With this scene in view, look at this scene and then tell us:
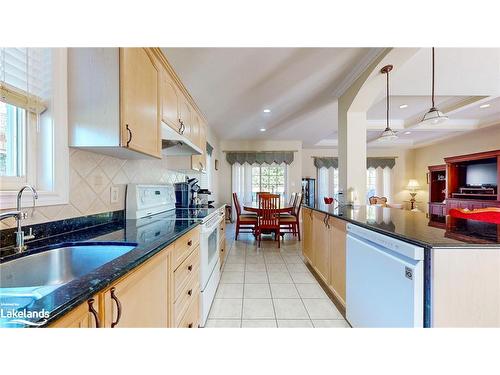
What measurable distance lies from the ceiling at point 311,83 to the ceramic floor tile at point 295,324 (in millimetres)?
2365

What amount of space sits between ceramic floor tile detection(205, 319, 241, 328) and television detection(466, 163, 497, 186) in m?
5.97

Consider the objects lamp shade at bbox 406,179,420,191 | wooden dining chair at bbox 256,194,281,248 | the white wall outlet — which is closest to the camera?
the white wall outlet

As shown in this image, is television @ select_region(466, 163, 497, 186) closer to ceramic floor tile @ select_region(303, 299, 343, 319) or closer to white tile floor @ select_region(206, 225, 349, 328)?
white tile floor @ select_region(206, 225, 349, 328)

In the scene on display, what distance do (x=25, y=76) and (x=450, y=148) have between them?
26.3 ft

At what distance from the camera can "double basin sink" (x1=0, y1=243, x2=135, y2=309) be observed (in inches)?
31.8

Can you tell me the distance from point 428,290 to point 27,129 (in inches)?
82.2

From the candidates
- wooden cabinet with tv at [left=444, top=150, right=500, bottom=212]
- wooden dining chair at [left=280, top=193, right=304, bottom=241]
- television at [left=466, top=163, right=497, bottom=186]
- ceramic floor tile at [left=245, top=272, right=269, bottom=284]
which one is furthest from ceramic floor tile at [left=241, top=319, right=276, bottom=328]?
television at [left=466, top=163, right=497, bottom=186]

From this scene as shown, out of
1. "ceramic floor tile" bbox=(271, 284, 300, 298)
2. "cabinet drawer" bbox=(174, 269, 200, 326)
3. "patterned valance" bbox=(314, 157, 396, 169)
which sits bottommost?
"ceramic floor tile" bbox=(271, 284, 300, 298)

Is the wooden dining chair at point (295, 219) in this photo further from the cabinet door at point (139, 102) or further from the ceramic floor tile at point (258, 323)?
the cabinet door at point (139, 102)

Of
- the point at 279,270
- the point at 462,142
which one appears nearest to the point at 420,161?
the point at 462,142

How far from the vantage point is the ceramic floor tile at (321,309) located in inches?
73.0

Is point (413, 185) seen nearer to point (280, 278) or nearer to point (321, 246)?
point (321, 246)

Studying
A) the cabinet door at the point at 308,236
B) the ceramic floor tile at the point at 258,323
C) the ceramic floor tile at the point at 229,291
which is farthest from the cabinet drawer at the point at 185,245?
the cabinet door at the point at 308,236

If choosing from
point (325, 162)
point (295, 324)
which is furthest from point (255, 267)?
point (325, 162)
